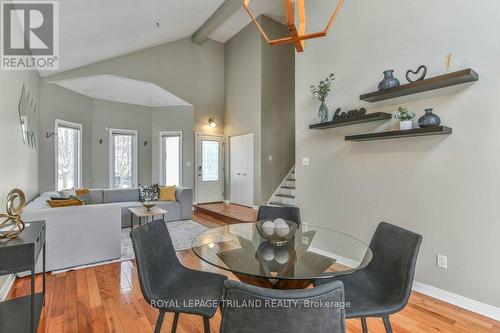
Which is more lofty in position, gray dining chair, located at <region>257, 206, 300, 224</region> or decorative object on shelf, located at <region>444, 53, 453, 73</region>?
decorative object on shelf, located at <region>444, 53, 453, 73</region>

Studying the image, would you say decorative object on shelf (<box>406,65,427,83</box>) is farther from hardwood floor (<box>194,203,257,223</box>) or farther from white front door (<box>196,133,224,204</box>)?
white front door (<box>196,133,224,204</box>)

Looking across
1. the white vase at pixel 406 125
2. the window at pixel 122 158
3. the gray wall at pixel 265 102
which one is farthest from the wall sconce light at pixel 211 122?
the white vase at pixel 406 125

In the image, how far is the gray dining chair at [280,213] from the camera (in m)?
2.54

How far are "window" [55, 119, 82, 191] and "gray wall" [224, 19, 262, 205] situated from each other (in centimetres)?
351

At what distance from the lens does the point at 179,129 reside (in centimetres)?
677

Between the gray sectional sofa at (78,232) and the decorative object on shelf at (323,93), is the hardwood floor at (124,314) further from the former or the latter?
the decorative object on shelf at (323,93)

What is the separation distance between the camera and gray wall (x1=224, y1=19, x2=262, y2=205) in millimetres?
5941

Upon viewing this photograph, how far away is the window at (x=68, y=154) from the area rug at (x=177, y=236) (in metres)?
2.13

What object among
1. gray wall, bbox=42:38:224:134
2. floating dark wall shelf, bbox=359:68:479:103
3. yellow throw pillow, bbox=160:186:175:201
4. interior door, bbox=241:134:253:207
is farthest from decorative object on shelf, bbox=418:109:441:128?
gray wall, bbox=42:38:224:134

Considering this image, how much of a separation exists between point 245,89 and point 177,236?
3894 mm

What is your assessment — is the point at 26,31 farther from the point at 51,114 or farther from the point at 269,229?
the point at 269,229

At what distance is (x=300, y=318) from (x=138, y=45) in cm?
587

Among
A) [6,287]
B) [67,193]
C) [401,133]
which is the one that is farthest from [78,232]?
[401,133]

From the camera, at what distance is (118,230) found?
10.6 ft
